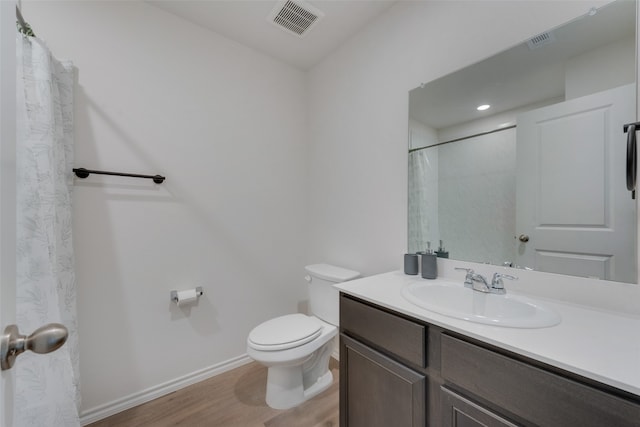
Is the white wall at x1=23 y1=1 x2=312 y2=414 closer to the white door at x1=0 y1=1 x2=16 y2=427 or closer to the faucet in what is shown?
the white door at x1=0 y1=1 x2=16 y2=427

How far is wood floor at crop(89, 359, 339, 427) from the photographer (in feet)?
4.77

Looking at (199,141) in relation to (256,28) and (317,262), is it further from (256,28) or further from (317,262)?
(317,262)

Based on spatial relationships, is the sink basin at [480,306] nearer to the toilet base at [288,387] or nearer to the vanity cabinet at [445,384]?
the vanity cabinet at [445,384]

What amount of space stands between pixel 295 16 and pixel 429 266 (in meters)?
1.76

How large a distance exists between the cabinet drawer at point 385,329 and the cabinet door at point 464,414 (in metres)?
0.11

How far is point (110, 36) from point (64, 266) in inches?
51.6

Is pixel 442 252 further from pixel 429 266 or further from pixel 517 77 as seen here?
pixel 517 77

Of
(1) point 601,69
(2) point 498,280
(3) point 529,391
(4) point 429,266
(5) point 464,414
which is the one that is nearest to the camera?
(3) point 529,391

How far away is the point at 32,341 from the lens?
44cm

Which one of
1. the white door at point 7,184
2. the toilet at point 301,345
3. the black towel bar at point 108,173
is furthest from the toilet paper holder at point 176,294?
the white door at point 7,184

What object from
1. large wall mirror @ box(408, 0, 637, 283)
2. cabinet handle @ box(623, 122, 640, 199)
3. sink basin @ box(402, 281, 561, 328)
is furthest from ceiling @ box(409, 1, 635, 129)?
sink basin @ box(402, 281, 561, 328)

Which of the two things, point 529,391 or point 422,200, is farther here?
point 422,200

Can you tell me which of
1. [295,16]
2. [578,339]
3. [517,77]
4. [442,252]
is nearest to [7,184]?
[578,339]

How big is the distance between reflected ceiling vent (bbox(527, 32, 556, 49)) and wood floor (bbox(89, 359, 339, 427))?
6.82 ft
